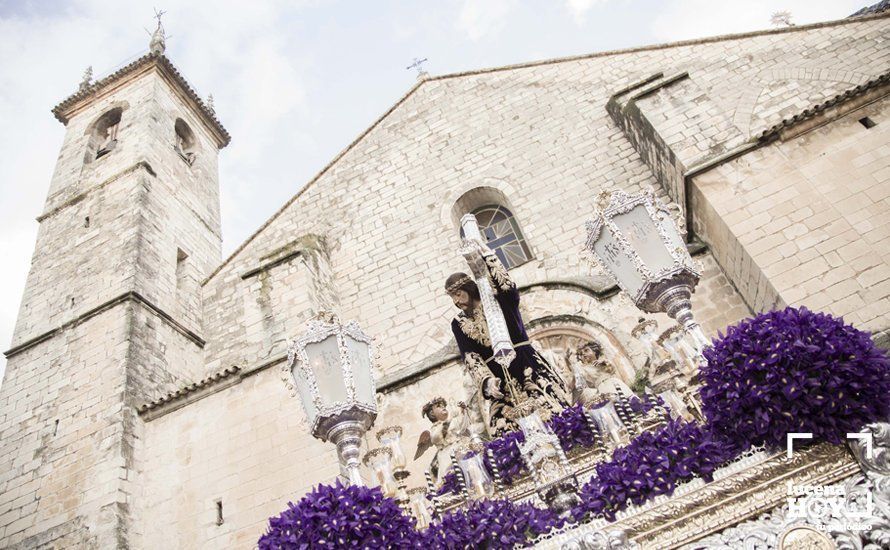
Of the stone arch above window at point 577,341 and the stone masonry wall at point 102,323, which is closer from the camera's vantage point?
the stone arch above window at point 577,341

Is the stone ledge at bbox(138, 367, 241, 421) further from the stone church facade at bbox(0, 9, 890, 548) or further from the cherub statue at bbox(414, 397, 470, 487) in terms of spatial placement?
the cherub statue at bbox(414, 397, 470, 487)

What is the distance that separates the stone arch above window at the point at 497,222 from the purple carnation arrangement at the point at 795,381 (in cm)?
Result: 688

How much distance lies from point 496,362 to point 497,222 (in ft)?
19.7

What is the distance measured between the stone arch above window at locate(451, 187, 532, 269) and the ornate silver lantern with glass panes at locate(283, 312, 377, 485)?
5738 mm

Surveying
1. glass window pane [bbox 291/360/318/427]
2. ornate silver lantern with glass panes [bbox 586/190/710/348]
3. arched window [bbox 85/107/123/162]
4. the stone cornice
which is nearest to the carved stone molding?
ornate silver lantern with glass panes [bbox 586/190/710/348]

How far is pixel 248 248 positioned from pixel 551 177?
591 cm

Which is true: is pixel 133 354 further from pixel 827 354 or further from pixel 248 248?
pixel 827 354

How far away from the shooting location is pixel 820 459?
3.20 m

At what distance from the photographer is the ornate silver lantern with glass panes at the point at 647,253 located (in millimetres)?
4191

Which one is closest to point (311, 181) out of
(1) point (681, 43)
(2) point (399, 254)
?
(2) point (399, 254)

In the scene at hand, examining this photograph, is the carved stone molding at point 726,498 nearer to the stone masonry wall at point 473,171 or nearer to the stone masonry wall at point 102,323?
the stone masonry wall at point 473,171

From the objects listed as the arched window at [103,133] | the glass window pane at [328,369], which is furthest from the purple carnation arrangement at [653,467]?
the arched window at [103,133]

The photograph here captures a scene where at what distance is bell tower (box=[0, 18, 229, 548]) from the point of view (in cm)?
821

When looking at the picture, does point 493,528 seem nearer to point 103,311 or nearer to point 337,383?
point 337,383
